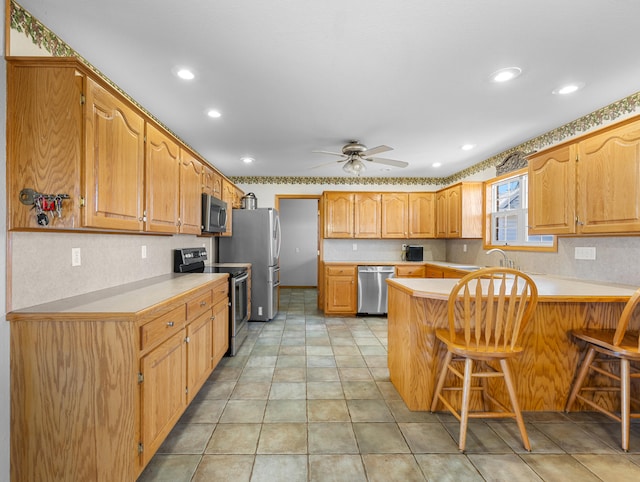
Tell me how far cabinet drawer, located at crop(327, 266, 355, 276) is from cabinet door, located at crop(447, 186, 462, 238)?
1604mm

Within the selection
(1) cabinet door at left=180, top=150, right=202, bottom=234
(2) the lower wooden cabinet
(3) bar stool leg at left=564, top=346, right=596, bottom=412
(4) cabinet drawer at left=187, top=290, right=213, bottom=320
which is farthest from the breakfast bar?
(1) cabinet door at left=180, top=150, right=202, bottom=234

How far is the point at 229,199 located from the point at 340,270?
6.62 ft

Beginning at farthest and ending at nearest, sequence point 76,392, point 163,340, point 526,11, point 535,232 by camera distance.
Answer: point 535,232 < point 163,340 < point 526,11 < point 76,392

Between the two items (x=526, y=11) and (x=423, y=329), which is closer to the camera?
(x=526, y=11)

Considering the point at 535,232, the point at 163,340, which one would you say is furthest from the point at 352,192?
the point at 163,340

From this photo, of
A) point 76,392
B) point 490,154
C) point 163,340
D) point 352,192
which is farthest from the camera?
point 352,192

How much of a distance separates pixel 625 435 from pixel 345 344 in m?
2.35

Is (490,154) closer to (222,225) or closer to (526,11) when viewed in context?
(526,11)

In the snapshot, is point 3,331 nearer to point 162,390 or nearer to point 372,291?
point 162,390

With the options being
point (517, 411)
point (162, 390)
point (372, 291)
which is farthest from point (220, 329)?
point (372, 291)

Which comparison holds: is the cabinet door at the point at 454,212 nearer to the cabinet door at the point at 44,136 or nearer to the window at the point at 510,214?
the window at the point at 510,214

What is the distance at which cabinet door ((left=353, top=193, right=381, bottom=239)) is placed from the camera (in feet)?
17.3

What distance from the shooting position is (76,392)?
4.57 feet

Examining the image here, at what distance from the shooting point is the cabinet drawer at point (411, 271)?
4.98 metres
